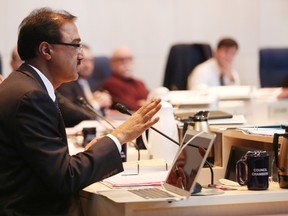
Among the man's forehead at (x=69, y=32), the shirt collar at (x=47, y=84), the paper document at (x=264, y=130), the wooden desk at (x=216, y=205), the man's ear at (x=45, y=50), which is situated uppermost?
the man's forehead at (x=69, y=32)

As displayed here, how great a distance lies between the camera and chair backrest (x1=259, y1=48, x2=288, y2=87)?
752 cm

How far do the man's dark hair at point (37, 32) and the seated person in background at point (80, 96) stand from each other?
157cm

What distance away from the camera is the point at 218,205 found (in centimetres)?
237

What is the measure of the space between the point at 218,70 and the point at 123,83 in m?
0.90

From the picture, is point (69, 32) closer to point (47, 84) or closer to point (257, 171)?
point (47, 84)

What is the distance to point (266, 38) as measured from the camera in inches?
346

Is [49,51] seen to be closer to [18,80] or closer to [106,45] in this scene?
[18,80]

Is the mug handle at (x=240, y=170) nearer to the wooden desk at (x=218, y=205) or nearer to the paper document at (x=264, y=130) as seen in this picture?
the wooden desk at (x=218, y=205)

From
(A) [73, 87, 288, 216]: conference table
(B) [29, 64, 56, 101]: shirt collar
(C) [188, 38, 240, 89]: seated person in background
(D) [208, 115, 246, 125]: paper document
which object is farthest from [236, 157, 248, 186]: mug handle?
(C) [188, 38, 240, 89]: seated person in background

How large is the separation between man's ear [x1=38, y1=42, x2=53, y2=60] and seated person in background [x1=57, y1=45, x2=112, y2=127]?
1593 millimetres

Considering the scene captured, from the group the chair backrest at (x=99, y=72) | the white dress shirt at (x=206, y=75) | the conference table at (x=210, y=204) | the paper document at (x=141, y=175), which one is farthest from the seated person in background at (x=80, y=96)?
the conference table at (x=210, y=204)

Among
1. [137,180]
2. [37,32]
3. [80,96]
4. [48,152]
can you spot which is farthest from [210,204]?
[80,96]

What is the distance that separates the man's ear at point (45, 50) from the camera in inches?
99.2

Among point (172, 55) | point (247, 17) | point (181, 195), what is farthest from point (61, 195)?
point (247, 17)
